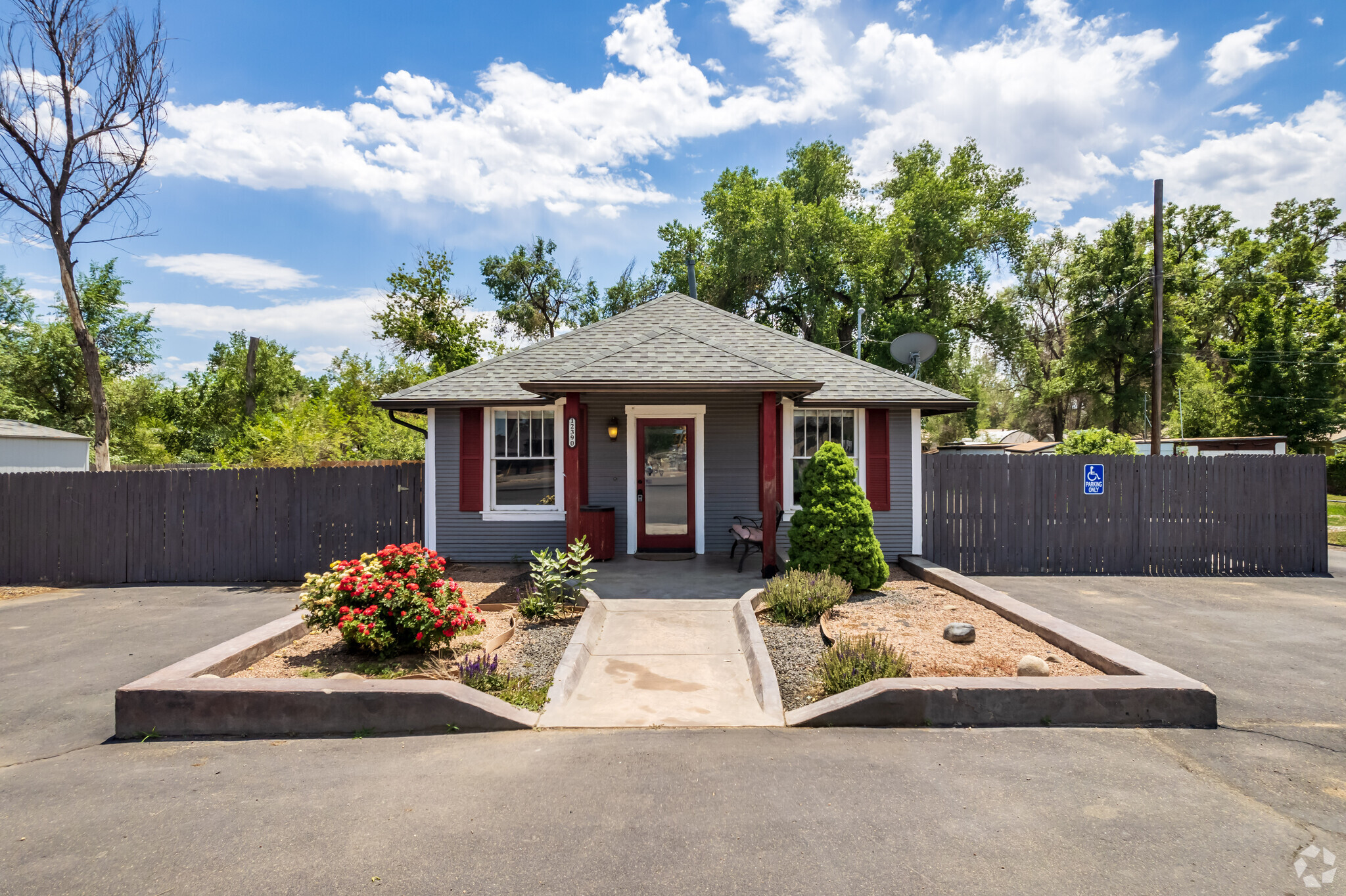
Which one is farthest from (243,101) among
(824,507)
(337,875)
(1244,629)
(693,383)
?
(1244,629)

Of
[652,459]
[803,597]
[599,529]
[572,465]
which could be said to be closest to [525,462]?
[599,529]

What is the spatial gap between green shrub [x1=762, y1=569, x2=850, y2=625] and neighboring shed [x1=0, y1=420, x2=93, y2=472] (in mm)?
20481

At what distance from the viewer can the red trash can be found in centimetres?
906

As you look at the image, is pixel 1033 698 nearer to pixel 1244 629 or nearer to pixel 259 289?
pixel 1244 629

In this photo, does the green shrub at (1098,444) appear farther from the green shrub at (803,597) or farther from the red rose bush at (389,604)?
the red rose bush at (389,604)

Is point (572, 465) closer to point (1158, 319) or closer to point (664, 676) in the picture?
point (664, 676)

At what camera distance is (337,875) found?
2646mm

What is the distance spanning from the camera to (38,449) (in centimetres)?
1923

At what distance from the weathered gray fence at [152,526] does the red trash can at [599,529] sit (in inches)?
148

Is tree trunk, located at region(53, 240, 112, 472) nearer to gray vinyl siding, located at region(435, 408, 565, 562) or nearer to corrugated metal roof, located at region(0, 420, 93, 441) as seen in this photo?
gray vinyl siding, located at region(435, 408, 565, 562)

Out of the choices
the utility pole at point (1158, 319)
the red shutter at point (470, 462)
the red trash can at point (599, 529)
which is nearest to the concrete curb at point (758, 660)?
the red trash can at point (599, 529)

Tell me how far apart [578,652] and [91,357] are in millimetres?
12941

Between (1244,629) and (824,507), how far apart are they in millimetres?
4379

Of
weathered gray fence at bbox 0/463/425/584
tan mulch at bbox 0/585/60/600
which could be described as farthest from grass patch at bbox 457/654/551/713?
tan mulch at bbox 0/585/60/600
